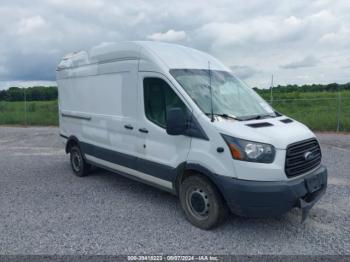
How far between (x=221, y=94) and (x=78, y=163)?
12.5ft

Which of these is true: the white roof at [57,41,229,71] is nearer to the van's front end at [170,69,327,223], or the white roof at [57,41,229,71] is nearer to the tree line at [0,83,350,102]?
the van's front end at [170,69,327,223]

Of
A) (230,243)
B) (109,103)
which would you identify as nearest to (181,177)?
(230,243)

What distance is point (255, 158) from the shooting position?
11.4 feet

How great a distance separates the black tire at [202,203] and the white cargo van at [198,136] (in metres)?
0.01

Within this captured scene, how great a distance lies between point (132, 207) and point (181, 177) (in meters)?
1.12

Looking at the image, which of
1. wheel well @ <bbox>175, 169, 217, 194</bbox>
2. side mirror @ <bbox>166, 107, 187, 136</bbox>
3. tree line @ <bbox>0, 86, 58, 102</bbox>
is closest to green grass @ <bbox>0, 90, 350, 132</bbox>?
wheel well @ <bbox>175, 169, 217, 194</bbox>

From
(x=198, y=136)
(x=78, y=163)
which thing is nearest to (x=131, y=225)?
(x=198, y=136)

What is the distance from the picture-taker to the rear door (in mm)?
4125

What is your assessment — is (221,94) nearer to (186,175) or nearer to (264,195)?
(186,175)

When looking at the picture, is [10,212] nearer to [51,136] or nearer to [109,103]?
[109,103]

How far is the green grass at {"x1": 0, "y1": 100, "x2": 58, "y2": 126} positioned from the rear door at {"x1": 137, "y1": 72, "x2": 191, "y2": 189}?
14858 mm

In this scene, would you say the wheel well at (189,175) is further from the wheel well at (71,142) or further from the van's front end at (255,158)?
the wheel well at (71,142)

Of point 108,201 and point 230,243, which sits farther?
point 108,201

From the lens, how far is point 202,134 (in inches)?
149
